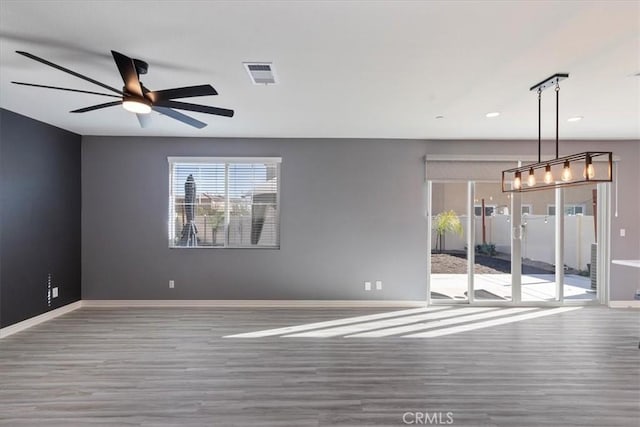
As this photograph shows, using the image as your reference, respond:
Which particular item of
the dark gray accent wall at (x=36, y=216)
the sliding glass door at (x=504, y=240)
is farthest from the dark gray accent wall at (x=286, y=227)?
the sliding glass door at (x=504, y=240)

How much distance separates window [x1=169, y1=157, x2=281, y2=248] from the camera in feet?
17.3

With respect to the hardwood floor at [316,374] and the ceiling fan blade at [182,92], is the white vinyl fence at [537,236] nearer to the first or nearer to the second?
the hardwood floor at [316,374]

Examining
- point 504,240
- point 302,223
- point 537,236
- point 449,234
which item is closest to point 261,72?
point 302,223

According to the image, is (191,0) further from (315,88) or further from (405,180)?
(405,180)

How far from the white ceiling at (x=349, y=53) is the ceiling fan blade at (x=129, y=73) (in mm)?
215

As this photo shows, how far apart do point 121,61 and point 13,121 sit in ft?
9.84

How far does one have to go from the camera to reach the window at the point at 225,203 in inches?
207

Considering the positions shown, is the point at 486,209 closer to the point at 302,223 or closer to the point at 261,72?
the point at 302,223

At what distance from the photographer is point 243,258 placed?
17.1 feet

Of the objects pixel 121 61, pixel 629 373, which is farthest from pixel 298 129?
pixel 629 373

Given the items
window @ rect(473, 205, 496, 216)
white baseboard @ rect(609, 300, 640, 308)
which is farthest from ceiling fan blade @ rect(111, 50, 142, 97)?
white baseboard @ rect(609, 300, 640, 308)

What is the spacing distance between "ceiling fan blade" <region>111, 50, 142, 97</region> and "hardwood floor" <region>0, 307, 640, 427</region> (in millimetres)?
2287

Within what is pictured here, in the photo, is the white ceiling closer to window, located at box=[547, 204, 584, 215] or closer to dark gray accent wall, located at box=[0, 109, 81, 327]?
dark gray accent wall, located at box=[0, 109, 81, 327]

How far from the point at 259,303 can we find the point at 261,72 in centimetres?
350
